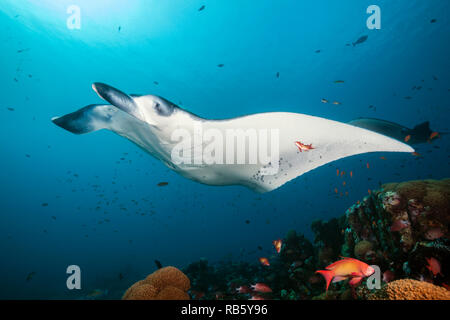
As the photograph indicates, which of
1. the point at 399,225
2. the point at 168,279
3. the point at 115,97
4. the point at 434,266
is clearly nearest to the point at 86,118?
the point at 115,97

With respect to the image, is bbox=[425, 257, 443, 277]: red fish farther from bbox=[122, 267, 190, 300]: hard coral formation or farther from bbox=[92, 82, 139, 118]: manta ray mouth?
bbox=[92, 82, 139, 118]: manta ray mouth

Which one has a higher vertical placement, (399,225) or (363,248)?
(399,225)

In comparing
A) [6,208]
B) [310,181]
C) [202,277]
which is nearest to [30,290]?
[202,277]

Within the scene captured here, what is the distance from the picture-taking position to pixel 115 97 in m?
1.90

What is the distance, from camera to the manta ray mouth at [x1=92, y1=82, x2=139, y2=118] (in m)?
1.80

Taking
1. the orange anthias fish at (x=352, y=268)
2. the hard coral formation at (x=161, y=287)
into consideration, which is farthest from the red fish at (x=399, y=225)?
the hard coral formation at (x=161, y=287)

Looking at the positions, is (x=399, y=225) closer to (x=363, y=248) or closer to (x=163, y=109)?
(x=363, y=248)

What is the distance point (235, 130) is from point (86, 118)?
2.21m

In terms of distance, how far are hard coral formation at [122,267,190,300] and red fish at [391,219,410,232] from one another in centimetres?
356

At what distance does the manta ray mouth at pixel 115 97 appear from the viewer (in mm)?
1802

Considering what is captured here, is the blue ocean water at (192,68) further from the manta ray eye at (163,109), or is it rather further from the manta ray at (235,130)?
the manta ray eye at (163,109)

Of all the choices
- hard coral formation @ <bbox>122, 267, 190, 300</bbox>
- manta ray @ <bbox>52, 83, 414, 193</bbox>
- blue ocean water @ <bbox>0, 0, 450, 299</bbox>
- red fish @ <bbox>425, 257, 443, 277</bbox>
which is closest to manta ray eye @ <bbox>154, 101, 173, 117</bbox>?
manta ray @ <bbox>52, 83, 414, 193</bbox>

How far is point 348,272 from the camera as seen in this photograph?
209 centimetres
